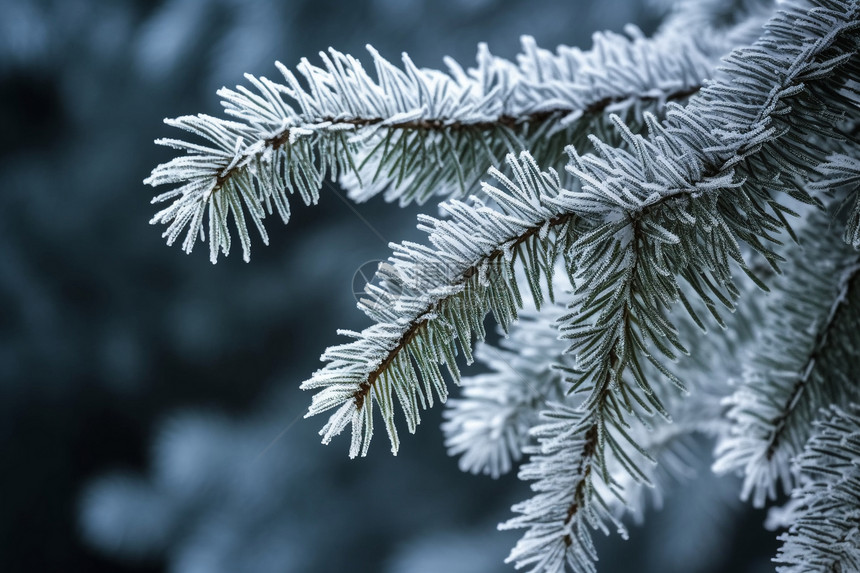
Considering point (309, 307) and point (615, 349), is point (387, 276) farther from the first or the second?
point (309, 307)

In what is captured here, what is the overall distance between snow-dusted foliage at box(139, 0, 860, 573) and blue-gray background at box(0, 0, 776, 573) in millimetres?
715

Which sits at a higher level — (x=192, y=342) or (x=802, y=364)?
(x=192, y=342)

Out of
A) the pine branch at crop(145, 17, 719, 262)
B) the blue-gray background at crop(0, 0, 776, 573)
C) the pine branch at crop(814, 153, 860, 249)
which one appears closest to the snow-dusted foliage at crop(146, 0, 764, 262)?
the pine branch at crop(145, 17, 719, 262)

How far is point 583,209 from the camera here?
204 millimetres

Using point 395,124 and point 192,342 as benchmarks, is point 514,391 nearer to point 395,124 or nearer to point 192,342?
point 395,124

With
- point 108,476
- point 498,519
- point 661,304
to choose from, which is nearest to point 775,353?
point 661,304

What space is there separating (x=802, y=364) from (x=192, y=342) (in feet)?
3.73

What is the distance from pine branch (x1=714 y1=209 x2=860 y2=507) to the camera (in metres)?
0.32

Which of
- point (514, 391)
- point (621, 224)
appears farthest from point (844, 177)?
point (514, 391)

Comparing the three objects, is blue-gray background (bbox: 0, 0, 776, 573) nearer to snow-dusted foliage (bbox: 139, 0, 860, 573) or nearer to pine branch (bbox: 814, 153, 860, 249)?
snow-dusted foliage (bbox: 139, 0, 860, 573)

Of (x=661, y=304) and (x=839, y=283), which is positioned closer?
(x=661, y=304)

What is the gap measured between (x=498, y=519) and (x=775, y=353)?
90 cm

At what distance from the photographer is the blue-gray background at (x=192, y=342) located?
112 cm

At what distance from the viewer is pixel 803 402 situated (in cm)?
33
